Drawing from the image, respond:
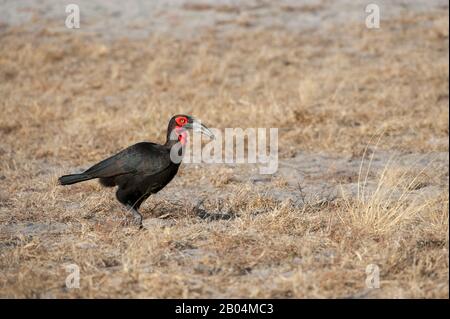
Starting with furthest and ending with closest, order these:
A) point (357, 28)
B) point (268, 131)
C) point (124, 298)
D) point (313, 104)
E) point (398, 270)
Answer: point (357, 28)
point (313, 104)
point (268, 131)
point (398, 270)
point (124, 298)

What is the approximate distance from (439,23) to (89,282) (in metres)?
14.6

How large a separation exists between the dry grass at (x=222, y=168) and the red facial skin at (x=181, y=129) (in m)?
0.66

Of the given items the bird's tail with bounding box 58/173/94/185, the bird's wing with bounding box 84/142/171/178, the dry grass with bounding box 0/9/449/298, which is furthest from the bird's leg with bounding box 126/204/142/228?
the bird's tail with bounding box 58/173/94/185

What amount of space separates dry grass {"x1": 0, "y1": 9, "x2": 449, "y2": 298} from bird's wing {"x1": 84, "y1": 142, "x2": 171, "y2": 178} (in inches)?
16.2

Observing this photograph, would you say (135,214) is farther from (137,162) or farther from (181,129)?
(181,129)

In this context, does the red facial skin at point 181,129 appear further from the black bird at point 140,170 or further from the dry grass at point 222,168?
the dry grass at point 222,168

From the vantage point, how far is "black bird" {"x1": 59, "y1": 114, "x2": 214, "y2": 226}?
557 centimetres

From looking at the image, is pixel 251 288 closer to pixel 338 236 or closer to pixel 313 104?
pixel 338 236

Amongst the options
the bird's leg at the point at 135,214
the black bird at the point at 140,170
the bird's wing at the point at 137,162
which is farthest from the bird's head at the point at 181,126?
the bird's leg at the point at 135,214

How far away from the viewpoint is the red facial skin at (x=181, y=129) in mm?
5805

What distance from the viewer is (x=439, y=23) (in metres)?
16.9

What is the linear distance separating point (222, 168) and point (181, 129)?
2.07 meters

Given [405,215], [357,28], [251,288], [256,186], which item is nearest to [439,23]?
[357,28]

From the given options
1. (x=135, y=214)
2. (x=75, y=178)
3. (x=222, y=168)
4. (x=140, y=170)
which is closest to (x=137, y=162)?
(x=140, y=170)
